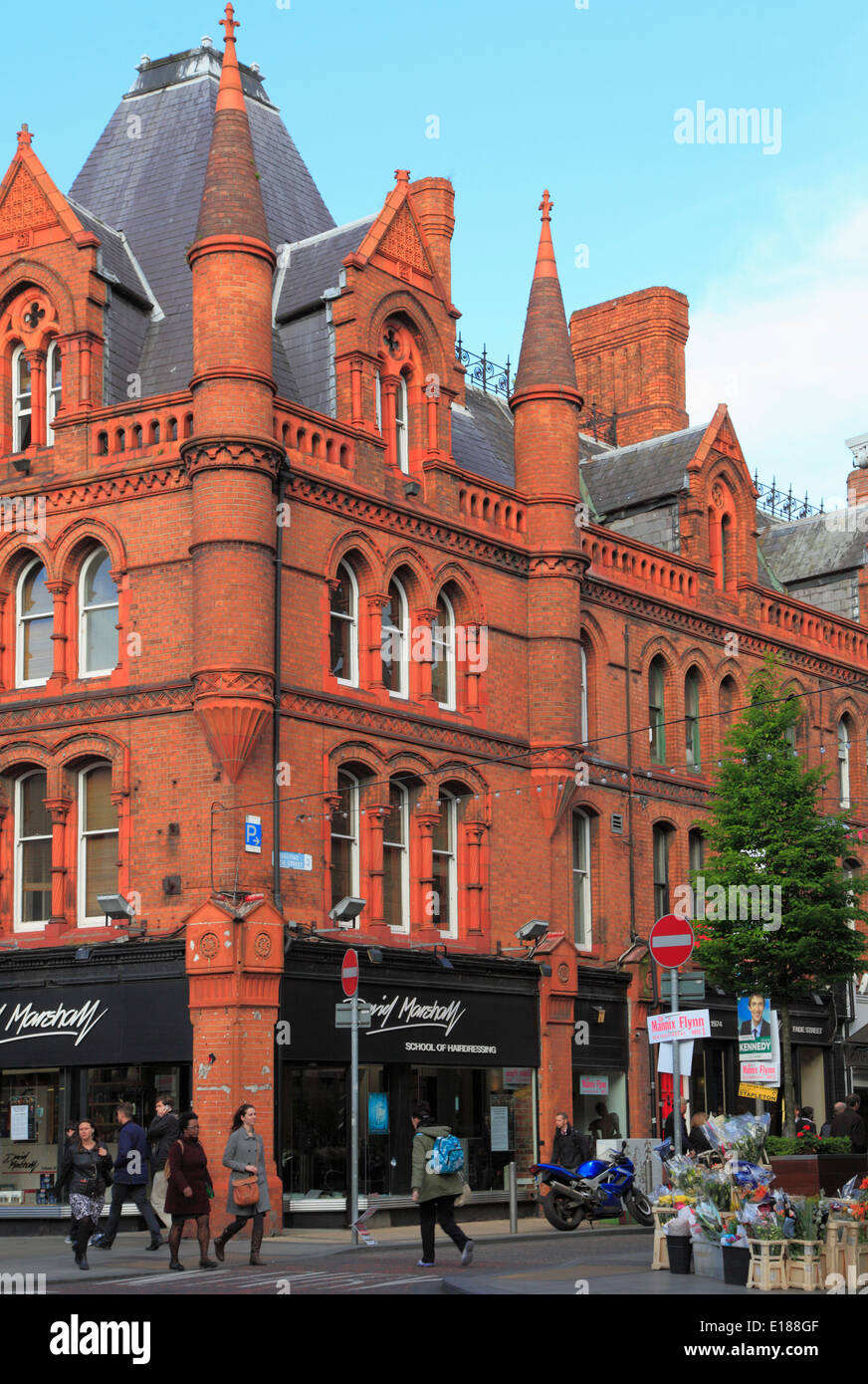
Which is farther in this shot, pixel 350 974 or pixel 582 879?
pixel 582 879

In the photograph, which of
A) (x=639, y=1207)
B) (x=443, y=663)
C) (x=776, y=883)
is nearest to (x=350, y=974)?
(x=639, y=1207)

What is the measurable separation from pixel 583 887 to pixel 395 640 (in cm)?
679

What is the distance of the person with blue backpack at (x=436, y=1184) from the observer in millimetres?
18000

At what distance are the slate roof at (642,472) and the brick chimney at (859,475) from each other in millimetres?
10028

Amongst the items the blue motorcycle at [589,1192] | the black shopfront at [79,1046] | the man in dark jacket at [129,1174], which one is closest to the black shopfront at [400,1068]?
the black shopfront at [79,1046]

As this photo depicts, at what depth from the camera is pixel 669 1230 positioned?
56.5ft

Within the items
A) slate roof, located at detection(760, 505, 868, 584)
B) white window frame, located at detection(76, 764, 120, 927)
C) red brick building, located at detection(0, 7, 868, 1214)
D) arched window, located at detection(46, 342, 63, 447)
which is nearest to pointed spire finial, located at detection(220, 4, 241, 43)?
red brick building, located at detection(0, 7, 868, 1214)

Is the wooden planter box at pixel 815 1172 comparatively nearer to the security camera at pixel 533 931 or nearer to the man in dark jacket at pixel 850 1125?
the man in dark jacket at pixel 850 1125

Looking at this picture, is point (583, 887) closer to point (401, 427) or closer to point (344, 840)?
point (344, 840)

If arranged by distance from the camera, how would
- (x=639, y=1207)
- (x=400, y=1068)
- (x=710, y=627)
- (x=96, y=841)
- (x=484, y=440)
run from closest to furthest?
(x=639, y=1207) < (x=96, y=841) < (x=400, y=1068) < (x=484, y=440) < (x=710, y=627)

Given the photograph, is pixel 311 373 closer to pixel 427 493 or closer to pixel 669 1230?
pixel 427 493

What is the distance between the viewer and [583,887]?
33.7 metres
